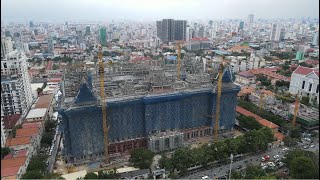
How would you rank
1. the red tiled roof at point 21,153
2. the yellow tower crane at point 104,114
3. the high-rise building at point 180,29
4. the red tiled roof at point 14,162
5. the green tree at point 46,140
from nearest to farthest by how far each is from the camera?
the red tiled roof at point 14,162 < the red tiled roof at point 21,153 < the yellow tower crane at point 104,114 < the green tree at point 46,140 < the high-rise building at point 180,29

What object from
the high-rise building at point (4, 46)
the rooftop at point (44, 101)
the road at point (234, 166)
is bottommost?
the road at point (234, 166)

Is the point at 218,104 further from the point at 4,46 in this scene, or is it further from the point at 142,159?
the point at 4,46

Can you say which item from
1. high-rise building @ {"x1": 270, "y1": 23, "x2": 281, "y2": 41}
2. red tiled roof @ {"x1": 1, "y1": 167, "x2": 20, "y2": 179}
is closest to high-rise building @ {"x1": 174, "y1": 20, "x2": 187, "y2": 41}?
high-rise building @ {"x1": 270, "y1": 23, "x2": 281, "y2": 41}

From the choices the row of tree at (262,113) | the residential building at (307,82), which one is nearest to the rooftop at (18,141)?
the row of tree at (262,113)

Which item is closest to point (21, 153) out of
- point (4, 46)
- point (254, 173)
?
point (4, 46)

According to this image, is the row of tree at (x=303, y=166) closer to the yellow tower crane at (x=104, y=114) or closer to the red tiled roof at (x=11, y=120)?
the yellow tower crane at (x=104, y=114)

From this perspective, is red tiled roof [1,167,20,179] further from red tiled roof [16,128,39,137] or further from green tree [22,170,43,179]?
red tiled roof [16,128,39,137]

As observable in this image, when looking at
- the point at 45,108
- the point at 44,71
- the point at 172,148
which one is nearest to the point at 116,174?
the point at 172,148
